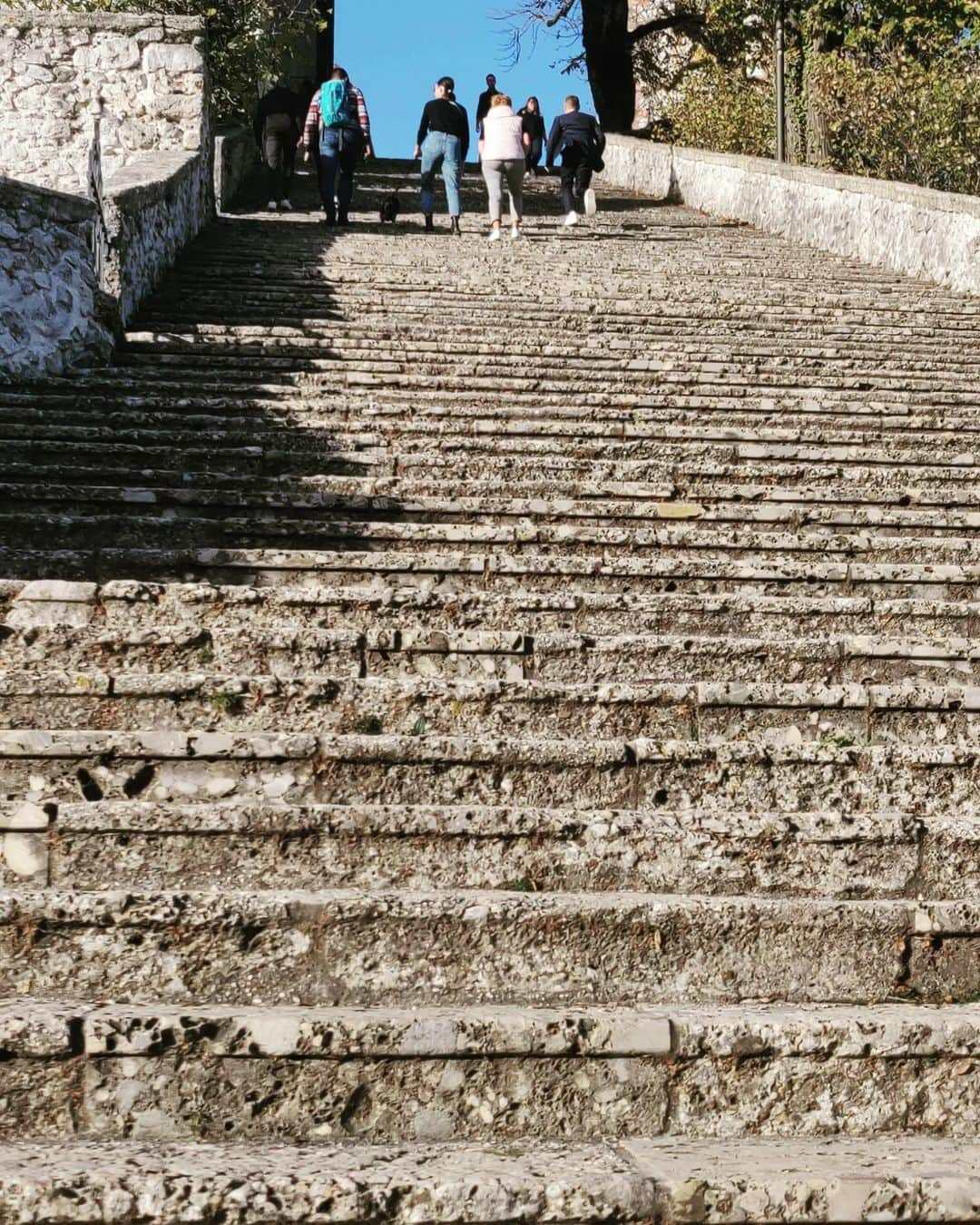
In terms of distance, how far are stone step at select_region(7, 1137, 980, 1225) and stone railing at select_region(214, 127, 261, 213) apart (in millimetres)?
13368

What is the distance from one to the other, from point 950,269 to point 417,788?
382 inches

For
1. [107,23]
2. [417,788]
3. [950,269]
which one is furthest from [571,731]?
[107,23]

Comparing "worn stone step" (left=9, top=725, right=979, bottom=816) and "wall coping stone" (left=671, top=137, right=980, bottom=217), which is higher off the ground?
"wall coping stone" (left=671, top=137, right=980, bottom=217)

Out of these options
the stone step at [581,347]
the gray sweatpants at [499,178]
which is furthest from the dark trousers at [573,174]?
the stone step at [581,347]

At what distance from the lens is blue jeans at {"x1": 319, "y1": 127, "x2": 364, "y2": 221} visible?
13875 mm

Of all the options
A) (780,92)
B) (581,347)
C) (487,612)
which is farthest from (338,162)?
(487,612)

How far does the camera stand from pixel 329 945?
2.95 metres

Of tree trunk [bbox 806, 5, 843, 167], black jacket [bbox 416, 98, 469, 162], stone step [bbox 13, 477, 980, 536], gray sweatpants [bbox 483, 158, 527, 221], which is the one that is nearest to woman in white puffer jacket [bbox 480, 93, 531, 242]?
gray sweatpants [bbox 483, 158, 527, 221]

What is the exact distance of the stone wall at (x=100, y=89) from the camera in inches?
539

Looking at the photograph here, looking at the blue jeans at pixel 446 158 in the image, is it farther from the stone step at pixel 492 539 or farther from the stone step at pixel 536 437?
the stone step at pixel 492 539

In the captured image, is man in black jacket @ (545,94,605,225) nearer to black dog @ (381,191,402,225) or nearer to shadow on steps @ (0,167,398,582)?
black dog @ (381,191,402,225)

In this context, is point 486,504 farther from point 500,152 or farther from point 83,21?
point 83,21

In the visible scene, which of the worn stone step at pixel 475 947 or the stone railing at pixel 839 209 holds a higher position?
the stone railing at pixel 839 209

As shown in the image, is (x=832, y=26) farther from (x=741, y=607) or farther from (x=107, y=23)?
(x=741, y=607)
